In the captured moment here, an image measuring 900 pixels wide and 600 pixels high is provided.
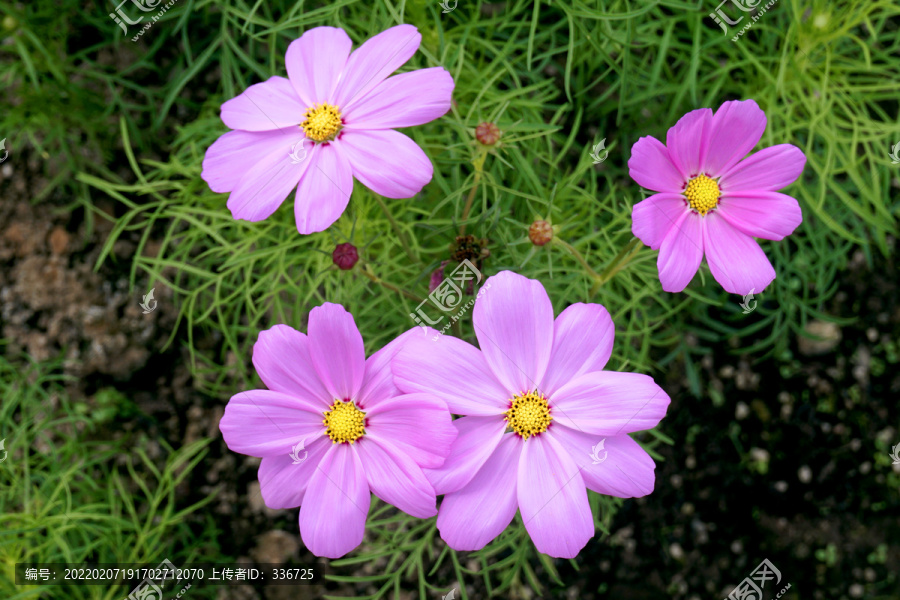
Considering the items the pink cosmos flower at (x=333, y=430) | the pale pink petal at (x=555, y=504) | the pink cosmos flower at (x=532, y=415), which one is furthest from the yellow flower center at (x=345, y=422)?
the pale pink petal at (x=555, y=504)

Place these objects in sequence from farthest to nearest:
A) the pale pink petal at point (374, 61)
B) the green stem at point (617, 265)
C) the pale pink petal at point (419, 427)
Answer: the green stem at point (617, 265) < the pale pink petal at point (374, 61) < the pale pink petal at point (419, 427)

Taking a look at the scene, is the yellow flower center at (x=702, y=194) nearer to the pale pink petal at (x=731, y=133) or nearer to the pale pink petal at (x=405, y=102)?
the pale pink petal at (x=731, y=133)

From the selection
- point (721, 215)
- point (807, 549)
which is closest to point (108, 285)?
point (721, 215)

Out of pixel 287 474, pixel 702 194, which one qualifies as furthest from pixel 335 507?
pixel 702 194

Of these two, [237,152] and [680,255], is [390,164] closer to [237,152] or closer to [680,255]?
[237,152]

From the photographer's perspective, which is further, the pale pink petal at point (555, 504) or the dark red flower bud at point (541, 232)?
the dark red flower bud at point (541, 232)

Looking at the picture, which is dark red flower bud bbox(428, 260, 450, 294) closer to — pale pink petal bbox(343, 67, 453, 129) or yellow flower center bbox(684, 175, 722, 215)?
pale pink petal bbox(343, 67, 453, 129)
